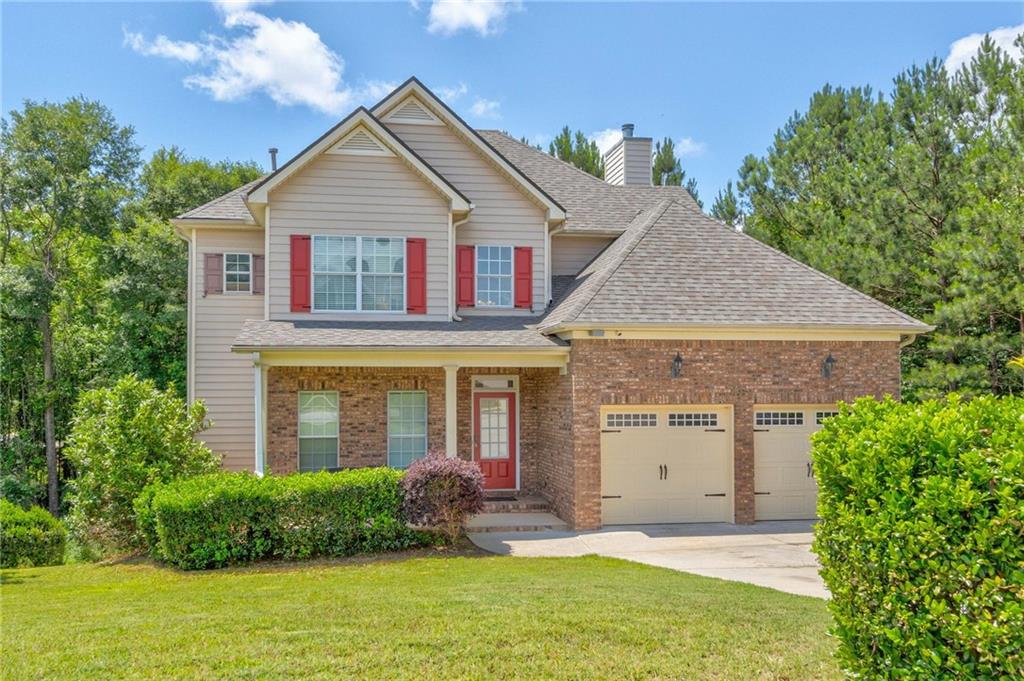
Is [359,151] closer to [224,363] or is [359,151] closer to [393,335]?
[393,335]

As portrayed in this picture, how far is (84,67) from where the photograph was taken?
2012 cm

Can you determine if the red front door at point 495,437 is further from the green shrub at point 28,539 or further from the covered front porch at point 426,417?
the green shrub at point 28,539

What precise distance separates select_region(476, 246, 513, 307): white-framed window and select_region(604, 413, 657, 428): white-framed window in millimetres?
3896

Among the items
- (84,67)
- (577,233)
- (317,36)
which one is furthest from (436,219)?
(84,67)

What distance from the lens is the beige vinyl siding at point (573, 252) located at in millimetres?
16797

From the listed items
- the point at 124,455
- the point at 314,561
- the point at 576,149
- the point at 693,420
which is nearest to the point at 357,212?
the point at 124,455

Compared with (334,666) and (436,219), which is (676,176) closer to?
(436,219)

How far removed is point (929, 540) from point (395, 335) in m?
10.6

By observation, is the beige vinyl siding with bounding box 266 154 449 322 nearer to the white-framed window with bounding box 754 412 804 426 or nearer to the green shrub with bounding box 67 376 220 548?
the green shrub with bounding box 67 376 220 548

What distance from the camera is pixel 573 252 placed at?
16906mm

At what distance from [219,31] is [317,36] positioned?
2.67m

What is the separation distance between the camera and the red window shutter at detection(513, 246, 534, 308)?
15.4 meters

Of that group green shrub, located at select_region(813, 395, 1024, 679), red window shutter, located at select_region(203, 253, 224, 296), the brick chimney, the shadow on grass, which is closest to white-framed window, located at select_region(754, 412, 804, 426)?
the shadow on grass

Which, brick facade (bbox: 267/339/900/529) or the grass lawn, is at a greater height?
brick facade (bbox: 267/339/900/529)
